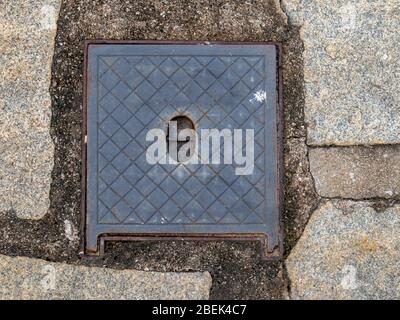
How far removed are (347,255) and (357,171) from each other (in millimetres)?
349

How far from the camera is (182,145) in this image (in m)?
Answer: 2.47

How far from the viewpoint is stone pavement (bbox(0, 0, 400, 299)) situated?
244 centimetres

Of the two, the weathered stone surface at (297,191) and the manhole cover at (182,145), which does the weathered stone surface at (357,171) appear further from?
the manhole cover at (182,145)

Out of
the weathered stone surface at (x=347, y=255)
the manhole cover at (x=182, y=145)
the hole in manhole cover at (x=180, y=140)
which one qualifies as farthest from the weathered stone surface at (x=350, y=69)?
the hole in manhole cover at (x=180, y=140)

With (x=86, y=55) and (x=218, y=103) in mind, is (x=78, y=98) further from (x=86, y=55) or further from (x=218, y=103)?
(x=218, y=103)

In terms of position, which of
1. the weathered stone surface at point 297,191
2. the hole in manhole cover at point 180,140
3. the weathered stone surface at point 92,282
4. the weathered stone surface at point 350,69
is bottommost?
the weathered stone surface at point 92,282

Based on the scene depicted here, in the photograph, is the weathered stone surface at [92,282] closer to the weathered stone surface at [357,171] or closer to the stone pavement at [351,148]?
the stone pavement at [351,148]

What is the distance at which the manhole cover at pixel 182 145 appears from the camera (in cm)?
243

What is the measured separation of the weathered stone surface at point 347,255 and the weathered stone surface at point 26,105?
43.1 inches

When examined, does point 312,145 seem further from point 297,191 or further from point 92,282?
point 92,282

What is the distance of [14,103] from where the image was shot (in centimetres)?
249

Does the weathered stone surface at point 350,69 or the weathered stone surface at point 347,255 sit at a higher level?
the weathered stone surface at point 350,69

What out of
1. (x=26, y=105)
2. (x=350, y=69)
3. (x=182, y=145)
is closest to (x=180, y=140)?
(x=182, y=145)
